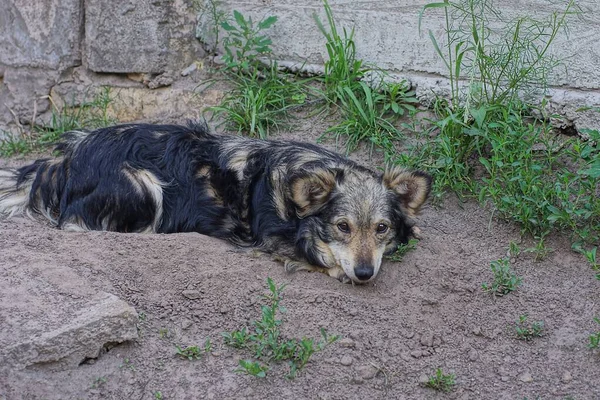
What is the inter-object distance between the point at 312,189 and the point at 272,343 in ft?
4.85

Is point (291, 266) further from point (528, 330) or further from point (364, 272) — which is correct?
point (528, 330)

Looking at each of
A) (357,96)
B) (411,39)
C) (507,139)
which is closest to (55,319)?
(507,139)

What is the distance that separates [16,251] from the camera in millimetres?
5316

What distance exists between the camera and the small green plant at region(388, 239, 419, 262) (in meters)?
5.82

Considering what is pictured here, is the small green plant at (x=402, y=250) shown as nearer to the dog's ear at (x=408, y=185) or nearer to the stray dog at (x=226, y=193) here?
the stray dog at (x=226, y=193)

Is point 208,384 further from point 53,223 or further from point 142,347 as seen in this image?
point 53,223

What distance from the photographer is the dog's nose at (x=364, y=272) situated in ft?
17.8

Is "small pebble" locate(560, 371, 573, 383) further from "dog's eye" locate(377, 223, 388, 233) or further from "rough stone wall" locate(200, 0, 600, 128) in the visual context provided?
"rough stone wall" locate(200, 0, 600, 128)

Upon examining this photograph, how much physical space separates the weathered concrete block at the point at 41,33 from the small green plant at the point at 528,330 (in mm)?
5127

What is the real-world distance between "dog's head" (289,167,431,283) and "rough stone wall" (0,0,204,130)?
2.84 meters

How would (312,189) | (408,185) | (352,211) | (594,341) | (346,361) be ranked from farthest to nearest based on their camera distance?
1. (408,185)
2. (312,189)
3. (352,211)
4. (594,341)
5. (346,361)

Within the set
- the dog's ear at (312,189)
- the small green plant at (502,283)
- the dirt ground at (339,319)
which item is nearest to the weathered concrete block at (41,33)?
the dirt ground at (339,319)

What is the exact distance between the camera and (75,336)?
4422 mm

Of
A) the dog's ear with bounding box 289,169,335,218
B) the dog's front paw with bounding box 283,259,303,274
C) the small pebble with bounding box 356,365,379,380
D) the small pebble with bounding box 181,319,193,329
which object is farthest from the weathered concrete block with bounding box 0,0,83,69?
the small pebble with bounding box 356,365,379,380
